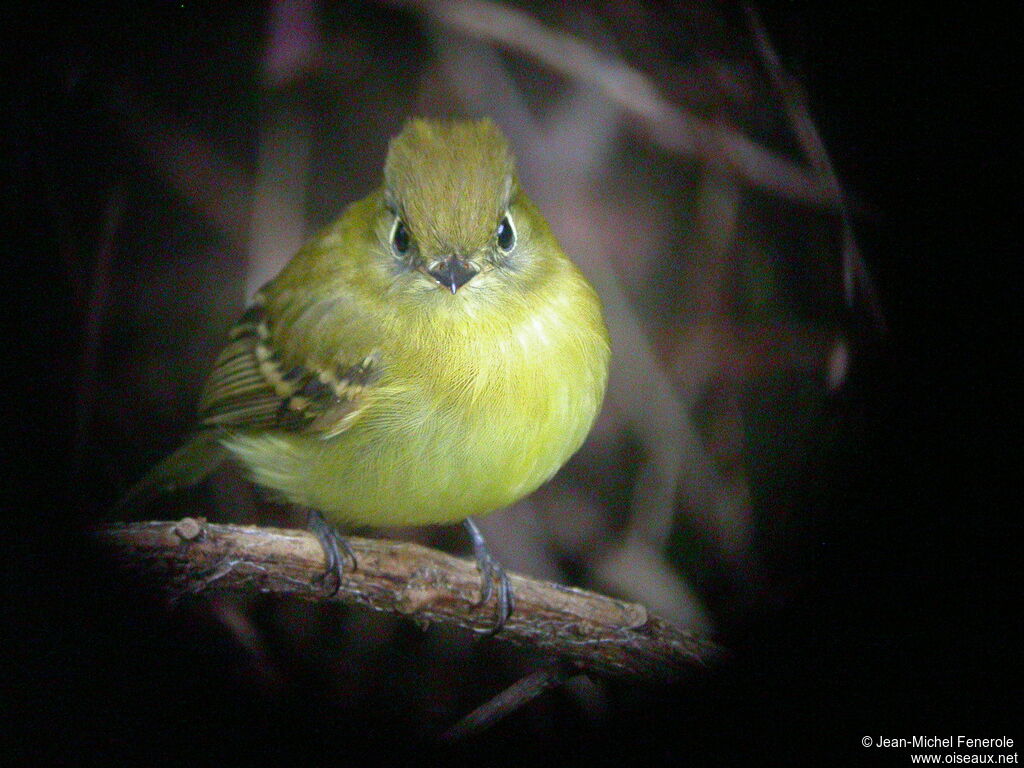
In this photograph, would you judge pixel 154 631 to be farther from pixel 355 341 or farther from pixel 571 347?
pixel 571 347

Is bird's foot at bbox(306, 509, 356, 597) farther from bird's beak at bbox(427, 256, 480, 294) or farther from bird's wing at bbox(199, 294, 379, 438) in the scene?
bird's beak at bbox(427, 256, 480, 294)

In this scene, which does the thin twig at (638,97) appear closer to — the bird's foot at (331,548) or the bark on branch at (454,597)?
the bark on branch at (454,597)

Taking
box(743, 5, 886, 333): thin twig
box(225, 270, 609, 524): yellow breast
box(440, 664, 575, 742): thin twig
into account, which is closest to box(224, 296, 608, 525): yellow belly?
box(225, 270, 609, 524): yellow breast

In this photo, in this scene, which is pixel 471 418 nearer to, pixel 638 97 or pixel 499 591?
pixel 499 591

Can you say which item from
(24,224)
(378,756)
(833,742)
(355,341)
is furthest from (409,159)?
(833,742)

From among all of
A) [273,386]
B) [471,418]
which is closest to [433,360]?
[471,418]
